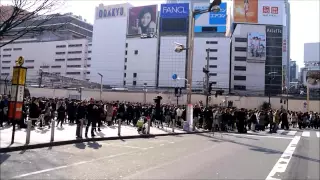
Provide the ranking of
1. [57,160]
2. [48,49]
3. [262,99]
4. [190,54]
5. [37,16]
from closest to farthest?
1. [57,160]
2. [37,16]
3. [190,54]
4. [262,99]
5. [48,49]

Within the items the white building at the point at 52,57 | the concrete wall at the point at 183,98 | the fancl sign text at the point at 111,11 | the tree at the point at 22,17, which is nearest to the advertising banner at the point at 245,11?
the concrete wall at the point at 183,98

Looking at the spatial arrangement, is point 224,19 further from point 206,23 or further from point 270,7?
point 270,7

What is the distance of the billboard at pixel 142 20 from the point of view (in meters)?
102

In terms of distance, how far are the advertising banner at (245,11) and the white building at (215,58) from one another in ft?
26.2

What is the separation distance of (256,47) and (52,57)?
71031mm

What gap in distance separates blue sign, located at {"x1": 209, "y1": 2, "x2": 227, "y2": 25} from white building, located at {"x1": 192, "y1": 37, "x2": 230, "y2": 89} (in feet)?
15.5

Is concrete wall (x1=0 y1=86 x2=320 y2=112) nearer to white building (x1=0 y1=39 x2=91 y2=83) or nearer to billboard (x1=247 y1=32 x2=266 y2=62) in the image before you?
billboard (x1=247 y1=32 x2=266 y2=62)

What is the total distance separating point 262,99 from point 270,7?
3486cm

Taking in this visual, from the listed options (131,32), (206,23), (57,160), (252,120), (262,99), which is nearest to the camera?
(57,160)

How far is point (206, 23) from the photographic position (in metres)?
97.8

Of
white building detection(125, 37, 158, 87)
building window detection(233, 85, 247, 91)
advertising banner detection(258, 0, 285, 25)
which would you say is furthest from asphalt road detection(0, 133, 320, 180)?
white building detection(125, 37, 158, 87)

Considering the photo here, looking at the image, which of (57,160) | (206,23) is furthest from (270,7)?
(57,160)

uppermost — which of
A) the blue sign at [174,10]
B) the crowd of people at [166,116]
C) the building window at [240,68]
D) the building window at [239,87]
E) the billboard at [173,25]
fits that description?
the blue sign at [174,10]

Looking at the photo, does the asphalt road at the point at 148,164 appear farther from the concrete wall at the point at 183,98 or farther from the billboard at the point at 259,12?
the billboard at the point at 259,12
